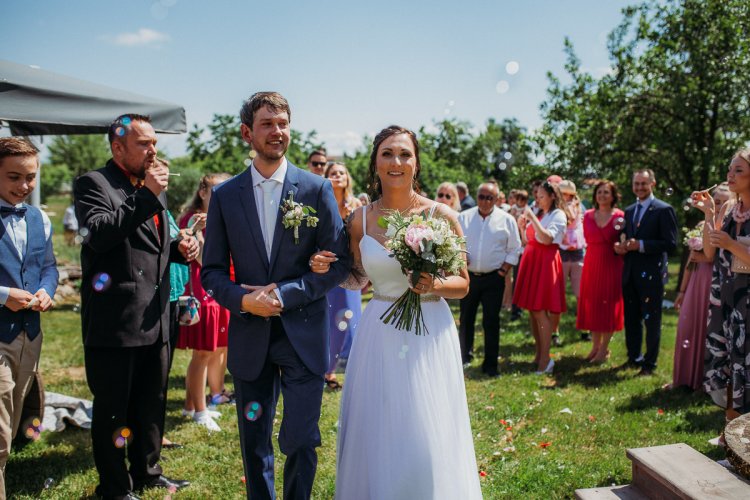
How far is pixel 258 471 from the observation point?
3227mm

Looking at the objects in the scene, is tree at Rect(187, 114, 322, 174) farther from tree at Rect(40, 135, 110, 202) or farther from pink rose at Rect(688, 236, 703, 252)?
tree at Rect(40, 135, 110, 202)

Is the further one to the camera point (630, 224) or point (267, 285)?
point (630, 224)

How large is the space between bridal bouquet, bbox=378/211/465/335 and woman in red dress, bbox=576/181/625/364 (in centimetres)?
510

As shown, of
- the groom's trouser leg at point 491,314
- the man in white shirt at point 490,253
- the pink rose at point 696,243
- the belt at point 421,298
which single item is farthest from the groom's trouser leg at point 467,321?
the belt at point 421,298

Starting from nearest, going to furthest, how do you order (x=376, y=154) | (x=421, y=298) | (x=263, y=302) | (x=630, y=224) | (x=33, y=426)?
(x=263, y=302), (x=421, y=298), (x=376, y=154), (x=33, y=426), (x=630, y=224)

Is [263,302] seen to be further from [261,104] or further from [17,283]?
[17,283]

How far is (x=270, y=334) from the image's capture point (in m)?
3.18

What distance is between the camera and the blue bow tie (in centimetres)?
356

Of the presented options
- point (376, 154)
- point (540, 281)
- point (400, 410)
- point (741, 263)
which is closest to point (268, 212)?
point (376, 154)

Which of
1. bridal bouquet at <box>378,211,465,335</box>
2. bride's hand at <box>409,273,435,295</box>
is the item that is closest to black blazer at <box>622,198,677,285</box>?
bridal bouquet at <box>378,211,465,335</box>

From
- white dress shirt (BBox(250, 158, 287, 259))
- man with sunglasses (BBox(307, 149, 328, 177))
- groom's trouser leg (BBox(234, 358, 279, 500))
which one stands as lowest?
groom's trouser leg (BBox(234, 358, 279, 500))

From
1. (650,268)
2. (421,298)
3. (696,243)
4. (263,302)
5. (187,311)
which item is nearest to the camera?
(263,302)

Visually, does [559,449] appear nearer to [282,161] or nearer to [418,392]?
[418,392]

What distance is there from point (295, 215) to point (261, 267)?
0.37 m
